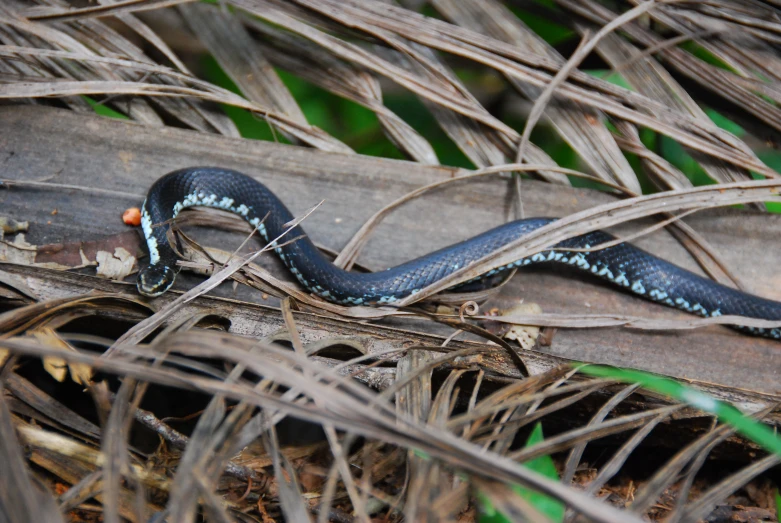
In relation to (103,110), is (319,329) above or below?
below

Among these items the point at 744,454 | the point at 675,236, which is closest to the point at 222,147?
the point at 675,236

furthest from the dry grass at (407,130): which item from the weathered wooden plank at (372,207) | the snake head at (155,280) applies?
the snake head at (155,280)

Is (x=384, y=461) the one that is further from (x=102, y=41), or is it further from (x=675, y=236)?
(x=102, y=41)

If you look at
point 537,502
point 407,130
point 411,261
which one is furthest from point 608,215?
point 537,502

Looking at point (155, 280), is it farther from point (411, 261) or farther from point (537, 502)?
point (537, 502)

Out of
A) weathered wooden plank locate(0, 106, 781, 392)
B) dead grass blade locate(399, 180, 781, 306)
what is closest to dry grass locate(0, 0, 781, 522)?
dead grass blade locate(399, 180, 781, 306)

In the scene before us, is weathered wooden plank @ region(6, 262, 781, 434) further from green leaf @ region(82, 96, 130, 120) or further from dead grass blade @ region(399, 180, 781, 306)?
green leaf @ region(82, 96, 130, 120)
